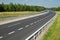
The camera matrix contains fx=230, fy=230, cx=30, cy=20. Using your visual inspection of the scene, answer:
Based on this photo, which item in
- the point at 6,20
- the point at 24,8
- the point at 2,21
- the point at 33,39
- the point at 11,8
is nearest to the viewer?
the point at 33,39

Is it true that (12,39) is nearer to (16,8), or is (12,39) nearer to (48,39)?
(48,39)

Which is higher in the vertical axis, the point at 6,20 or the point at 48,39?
the point at 48,39

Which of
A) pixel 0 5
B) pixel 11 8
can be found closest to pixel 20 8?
pixel 11 8

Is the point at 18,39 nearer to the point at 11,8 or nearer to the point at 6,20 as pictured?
the point at 6,20

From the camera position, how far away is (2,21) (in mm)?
36188

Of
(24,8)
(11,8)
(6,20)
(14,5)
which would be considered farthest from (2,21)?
(24,8)

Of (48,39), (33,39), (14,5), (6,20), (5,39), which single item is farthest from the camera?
(14,5)

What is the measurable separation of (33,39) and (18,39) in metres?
2.87

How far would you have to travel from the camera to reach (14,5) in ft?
571

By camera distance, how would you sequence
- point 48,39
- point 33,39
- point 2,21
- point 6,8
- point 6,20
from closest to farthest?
point 33,39, point 48,39, point 2,21, point 6,20, point 6,8

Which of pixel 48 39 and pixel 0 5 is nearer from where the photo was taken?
pixel 48 39

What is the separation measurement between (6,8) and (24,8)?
3930 centimetres

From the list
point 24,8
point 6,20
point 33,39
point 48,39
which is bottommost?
point 24,8

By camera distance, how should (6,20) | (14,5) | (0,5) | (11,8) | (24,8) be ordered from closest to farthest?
(6,20) < (0,5) < (11,8) < (14,5) < (24,8)
